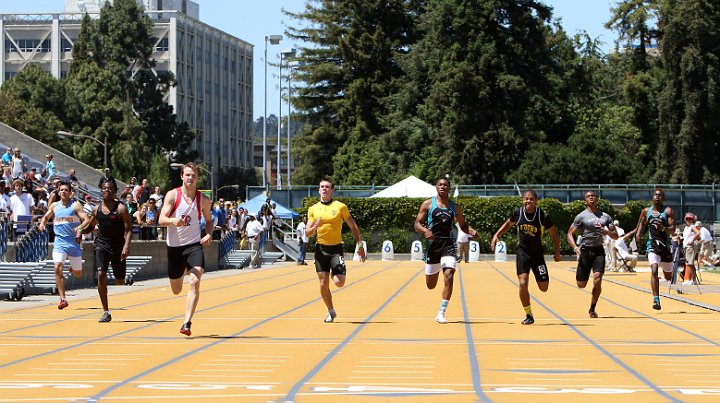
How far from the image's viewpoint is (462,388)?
11.1 metres

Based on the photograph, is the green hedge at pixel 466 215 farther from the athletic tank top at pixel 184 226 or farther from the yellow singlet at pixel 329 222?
the athletic tank top at pixel 184 226

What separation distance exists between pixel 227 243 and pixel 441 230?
2869 cm

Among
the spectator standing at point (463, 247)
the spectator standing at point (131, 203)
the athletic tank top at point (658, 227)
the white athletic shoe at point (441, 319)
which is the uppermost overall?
the spectator standing at point (131, 203)

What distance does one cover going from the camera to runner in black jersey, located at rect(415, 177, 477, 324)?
18.2m

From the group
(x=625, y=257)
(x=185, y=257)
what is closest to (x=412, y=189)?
(x=625, y=257)

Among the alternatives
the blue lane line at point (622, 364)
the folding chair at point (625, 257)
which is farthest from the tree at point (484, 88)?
the blue lane line at point (622, 364)

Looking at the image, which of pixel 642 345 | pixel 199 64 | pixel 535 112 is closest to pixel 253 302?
pixel 642 345

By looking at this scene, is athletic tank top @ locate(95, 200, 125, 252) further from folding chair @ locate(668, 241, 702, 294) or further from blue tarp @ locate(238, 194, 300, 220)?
blue tarp @ locate(238, 194, 300, 220)

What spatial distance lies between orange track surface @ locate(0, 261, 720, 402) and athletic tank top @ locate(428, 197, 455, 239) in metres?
1.27

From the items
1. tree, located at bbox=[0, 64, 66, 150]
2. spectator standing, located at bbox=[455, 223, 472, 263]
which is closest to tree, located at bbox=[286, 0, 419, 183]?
tree, located at bbox=[0, 64, 66, 150]

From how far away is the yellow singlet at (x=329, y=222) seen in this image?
18.2 metres

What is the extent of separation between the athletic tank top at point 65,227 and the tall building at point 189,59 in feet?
365

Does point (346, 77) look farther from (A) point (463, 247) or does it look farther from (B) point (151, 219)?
(B) point (151, 219)

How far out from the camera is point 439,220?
59.8 feet
